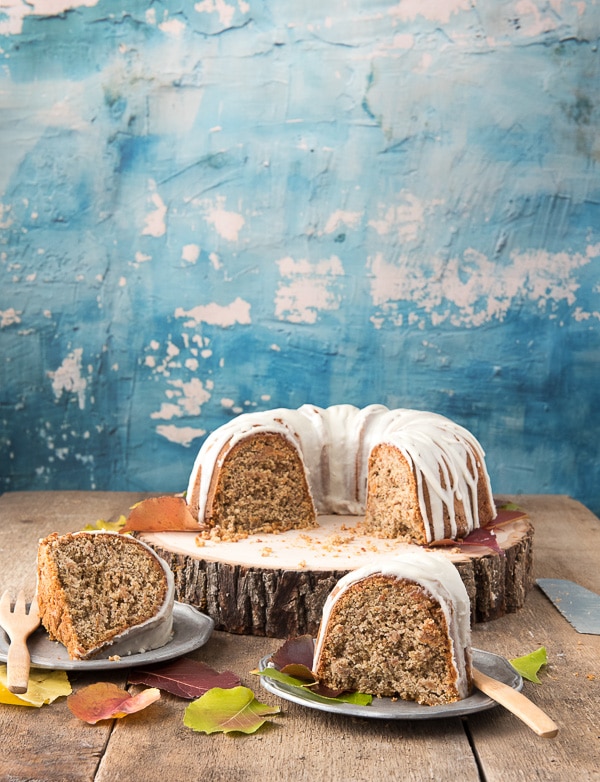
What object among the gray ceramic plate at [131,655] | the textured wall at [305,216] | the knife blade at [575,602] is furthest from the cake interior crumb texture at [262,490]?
the textured wall at [305,216]

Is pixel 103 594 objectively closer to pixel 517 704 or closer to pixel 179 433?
pixel 517 704

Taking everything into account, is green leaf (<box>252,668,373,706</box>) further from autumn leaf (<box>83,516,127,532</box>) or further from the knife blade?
autumn leaf (<box>83,516,127,532</box>)

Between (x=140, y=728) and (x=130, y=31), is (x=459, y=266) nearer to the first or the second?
(x=130, y=31)

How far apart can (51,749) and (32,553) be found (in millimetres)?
1228

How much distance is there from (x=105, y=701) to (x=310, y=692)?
0.36 meters

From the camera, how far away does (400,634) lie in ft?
5.27

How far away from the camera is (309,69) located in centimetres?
346

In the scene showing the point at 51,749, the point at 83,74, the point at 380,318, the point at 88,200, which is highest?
the point at 83,74

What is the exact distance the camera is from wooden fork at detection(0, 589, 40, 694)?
5.35ft

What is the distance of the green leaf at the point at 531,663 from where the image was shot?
1.76 meters

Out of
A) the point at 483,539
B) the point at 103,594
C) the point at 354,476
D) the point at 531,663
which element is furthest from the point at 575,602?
the point at 103,594

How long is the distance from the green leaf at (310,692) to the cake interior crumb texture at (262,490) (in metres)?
0.75

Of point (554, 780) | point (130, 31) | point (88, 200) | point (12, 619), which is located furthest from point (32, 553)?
point (130, 31)

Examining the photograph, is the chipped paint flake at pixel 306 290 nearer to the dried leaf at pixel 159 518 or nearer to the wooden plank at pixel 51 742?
the dried leaf at pixel 159 518
